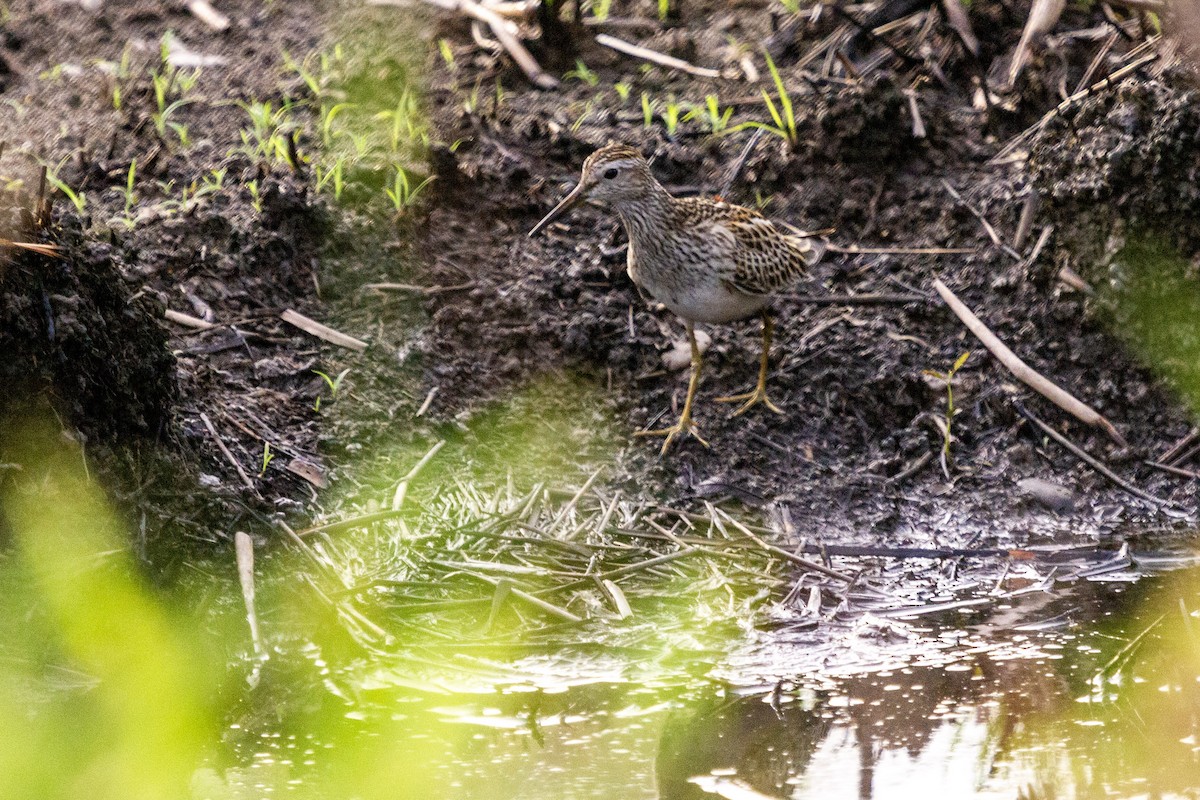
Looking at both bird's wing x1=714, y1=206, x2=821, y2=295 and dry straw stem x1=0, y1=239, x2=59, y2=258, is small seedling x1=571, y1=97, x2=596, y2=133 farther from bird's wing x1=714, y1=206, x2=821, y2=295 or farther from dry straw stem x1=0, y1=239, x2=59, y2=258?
dry straw stem x1=0, y1=239, x2=59, y2=258

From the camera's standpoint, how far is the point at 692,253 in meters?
5.83

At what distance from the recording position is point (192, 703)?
4.32 meters

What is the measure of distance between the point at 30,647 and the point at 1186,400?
4811 mm

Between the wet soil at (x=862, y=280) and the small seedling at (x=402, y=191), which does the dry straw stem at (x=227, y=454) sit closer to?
the wet soil at (x=862, y=280)

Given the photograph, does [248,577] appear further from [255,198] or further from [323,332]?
[255,198]

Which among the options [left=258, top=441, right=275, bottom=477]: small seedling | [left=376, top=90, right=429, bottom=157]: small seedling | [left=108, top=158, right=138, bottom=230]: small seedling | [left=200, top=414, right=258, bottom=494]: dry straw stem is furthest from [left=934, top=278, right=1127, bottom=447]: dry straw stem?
[left=108, top=158, right=138, bottom=230]: small seedling

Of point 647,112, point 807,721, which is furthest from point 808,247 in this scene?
point 807,721

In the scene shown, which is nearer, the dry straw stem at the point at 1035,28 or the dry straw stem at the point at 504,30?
the dry straw stem at the point at 1035,28

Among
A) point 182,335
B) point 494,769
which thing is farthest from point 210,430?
point 494,769

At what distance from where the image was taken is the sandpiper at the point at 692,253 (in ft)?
19.1

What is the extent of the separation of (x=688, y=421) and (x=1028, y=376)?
1.54 meters

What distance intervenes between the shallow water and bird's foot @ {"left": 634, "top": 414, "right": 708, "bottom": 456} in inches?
52.8

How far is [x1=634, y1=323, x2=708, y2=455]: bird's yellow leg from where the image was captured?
591cm

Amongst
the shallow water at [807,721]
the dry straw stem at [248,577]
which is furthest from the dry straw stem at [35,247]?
the shallow water at [807,721]
